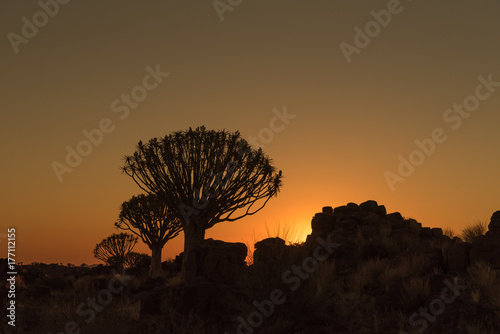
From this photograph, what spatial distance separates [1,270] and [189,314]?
71.1 ft

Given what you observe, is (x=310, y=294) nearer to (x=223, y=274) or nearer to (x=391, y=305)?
(x=391, y=305)

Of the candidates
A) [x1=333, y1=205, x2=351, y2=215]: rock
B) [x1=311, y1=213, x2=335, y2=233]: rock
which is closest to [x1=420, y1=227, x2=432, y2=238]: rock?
[x1=333, y1=205, x2=351, y2=215]: rock

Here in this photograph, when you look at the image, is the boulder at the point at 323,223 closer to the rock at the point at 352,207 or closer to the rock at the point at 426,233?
the rock at the point at 352,207

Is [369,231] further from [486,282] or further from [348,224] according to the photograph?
Result: [486,282]

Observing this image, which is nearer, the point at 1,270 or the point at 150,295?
the point at 150,295

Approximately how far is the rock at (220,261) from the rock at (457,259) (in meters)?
5.61

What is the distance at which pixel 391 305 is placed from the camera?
1055 centimetres

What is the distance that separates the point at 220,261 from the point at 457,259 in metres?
6.52

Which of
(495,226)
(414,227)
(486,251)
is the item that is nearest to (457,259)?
(486,251)

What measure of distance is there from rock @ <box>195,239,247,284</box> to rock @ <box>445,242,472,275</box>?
5.61m

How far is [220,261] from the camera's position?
14.2m

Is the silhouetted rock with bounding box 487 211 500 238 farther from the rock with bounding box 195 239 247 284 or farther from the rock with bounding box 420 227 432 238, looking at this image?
the rock with bounding box 195 239 247 284

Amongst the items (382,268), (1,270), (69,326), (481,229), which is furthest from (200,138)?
(1,270)

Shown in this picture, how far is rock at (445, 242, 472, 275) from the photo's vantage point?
12906mm
